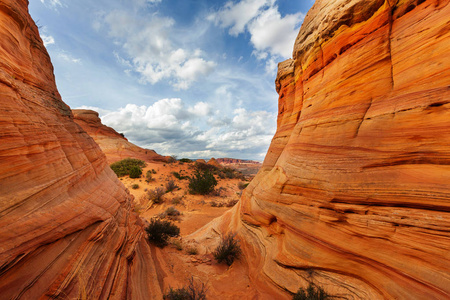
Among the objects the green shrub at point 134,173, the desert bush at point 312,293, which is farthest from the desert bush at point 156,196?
the desert bush at point 312,293

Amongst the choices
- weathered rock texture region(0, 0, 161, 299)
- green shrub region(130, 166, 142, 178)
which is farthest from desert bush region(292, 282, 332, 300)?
green shrub region(130, 166, 142, 178)

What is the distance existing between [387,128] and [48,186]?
5871 millimetres

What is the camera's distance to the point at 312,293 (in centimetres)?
321

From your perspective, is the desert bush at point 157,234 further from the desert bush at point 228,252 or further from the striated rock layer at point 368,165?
the striated rock layer at point 368,165

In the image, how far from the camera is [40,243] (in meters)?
2.11

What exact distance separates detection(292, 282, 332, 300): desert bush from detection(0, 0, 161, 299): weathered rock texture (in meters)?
2.97

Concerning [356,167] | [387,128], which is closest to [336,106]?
[387,128]

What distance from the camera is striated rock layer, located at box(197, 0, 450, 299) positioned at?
2.36 m

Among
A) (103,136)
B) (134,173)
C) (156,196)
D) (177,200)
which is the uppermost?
(103,136)

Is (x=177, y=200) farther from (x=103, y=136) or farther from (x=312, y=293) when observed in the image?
(x=103, y=136)

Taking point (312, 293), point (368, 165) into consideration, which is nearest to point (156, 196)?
point (312, 293)

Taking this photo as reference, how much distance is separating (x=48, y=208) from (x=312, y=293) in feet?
16.0

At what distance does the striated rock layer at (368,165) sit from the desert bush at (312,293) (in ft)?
0.40

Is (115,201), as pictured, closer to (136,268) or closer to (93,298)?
(136,268)
